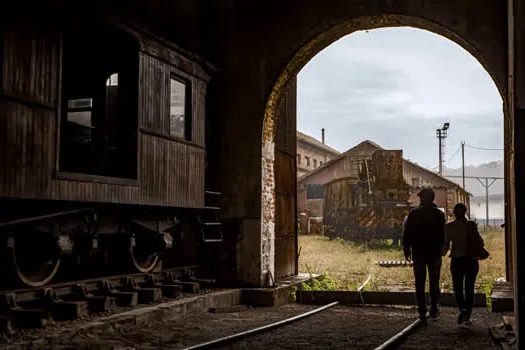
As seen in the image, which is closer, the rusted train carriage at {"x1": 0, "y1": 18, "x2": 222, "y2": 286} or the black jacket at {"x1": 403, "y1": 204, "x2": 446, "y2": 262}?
the rusted train carriage at {"x1": 0, "y1": 18, "x2": 222, "y2": 286}

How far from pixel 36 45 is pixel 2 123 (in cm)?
122

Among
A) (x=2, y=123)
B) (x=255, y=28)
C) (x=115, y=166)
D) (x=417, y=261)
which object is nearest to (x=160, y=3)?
(x=255, y=28)

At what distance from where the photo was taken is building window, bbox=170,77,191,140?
1152cm

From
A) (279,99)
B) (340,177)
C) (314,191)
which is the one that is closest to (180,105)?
(279,99)

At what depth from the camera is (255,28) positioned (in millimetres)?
12781

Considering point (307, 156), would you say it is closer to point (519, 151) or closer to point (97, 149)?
point (97, 149)

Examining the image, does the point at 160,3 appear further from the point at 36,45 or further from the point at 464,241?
the point at 464,241

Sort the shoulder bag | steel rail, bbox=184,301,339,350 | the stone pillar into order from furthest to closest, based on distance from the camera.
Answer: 1. the shoulder bag
2. steel rail, bbox=184,301,339,350
3. the stone pillar

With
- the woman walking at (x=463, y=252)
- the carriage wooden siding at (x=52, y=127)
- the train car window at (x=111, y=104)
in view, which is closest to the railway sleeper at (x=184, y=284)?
the carriage wooden siding at (x=52, y=127)

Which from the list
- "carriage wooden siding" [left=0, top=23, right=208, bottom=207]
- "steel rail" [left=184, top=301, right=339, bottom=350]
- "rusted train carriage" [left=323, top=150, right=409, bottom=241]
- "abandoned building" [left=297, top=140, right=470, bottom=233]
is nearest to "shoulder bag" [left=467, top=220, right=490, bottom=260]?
"steel rail" [left=184, top=301, right=339, bottom=350]

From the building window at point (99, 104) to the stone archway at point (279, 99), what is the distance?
304cm

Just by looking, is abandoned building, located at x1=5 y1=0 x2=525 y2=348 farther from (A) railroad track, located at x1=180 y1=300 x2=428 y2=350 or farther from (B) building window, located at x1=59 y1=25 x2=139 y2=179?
(A) railroad track, located at x1=180 y1=300 x2=428 y2=350

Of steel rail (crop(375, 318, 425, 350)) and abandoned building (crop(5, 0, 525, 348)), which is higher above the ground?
abandoned building (crop(5, 0, 525, 348))

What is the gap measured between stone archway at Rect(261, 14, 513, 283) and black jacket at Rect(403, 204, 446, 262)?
2.76 metres
